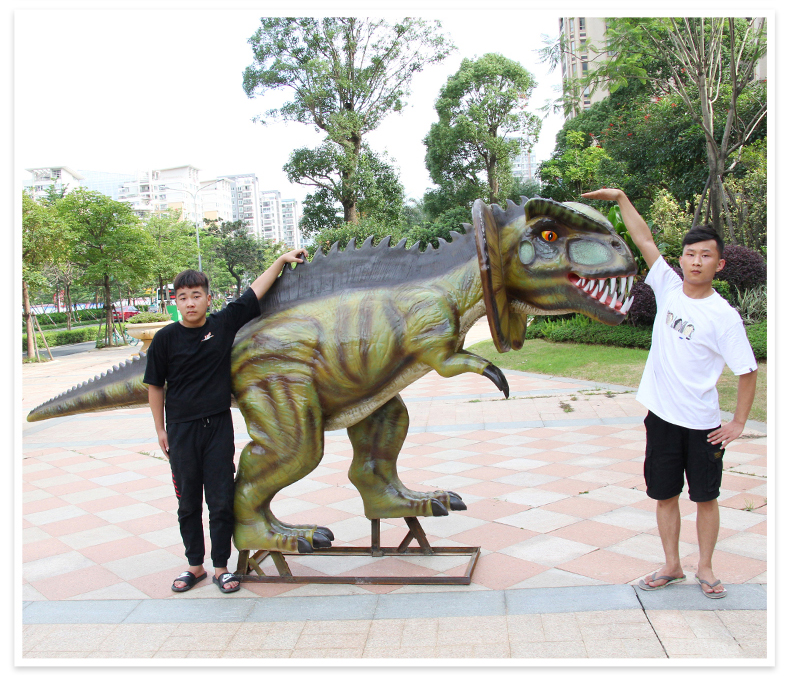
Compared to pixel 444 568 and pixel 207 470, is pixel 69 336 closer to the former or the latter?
pixel 207 470

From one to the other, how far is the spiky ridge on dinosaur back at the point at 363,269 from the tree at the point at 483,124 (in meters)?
22.6

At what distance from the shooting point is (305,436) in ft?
10.4

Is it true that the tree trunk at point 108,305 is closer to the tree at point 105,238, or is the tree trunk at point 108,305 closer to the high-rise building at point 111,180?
the tree at point 105,238

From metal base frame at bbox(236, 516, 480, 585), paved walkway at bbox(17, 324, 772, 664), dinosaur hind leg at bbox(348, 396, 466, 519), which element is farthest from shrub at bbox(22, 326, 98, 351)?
dinosaur hind leg at bbox(348, 396, 466, 519)

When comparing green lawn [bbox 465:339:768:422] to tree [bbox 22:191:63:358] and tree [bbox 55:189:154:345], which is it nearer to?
tree [bbox 22:191:63:358]

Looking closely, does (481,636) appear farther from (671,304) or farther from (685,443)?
(671,304)

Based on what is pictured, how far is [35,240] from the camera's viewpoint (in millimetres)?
17281

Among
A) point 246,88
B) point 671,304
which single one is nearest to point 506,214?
point 671,304

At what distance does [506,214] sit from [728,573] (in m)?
2.05

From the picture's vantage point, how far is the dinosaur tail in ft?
11.6

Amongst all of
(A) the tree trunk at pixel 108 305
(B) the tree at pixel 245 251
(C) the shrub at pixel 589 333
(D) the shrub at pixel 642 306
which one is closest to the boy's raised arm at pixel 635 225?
(C) the shrub at pixel 589 333

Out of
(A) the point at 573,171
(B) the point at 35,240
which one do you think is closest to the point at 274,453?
(B) the point at 35,240

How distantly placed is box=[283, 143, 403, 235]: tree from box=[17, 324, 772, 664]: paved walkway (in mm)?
10234

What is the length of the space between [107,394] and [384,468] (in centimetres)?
159
